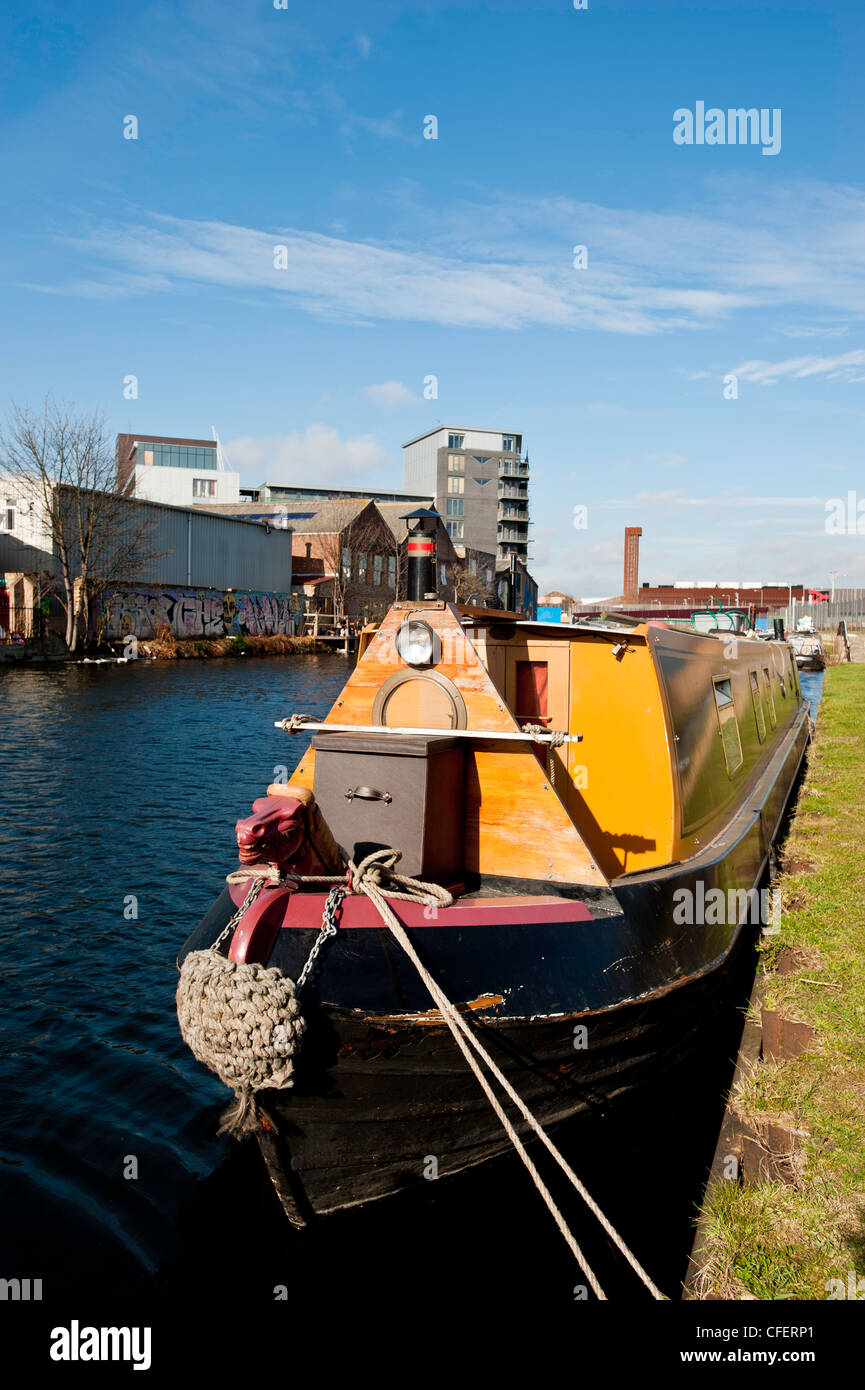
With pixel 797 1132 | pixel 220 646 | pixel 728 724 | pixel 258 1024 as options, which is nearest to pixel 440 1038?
pixel 258 1024

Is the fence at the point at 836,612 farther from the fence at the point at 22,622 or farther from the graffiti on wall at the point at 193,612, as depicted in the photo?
the fence at the point at 22,622

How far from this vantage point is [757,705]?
13336mm

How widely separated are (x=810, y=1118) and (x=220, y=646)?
158 ft

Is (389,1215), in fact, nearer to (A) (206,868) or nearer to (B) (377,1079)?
(B) (377,1079)

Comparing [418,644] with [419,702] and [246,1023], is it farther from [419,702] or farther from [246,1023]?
[246,1023]

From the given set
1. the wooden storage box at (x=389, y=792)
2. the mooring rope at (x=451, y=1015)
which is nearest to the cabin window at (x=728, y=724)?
the wooden storage box at (x=389, y=792)

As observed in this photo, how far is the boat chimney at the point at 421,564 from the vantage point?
633 centimetres

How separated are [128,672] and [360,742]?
A: 113 feet

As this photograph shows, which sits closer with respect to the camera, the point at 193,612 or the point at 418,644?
the point at 418,644

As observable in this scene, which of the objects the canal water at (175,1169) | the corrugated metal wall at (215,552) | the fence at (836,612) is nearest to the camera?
the canal water at (175,1169)

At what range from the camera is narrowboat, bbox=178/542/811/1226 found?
455 cm

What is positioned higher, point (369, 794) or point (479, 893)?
point (369, 794)

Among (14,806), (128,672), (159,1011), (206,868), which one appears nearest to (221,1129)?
(159,1011)

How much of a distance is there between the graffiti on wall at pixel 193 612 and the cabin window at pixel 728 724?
3996cm
